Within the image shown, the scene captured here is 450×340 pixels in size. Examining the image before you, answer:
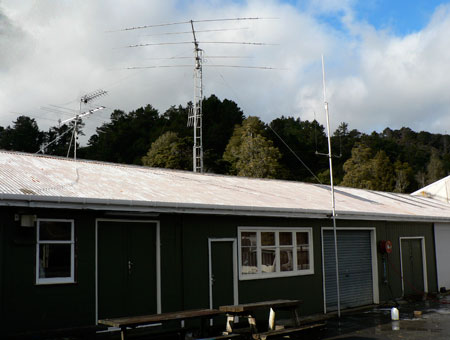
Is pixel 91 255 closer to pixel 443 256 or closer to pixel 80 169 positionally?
pixel 80 169

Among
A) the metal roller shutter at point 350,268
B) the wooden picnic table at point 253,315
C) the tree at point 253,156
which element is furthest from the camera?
the tree at point 253,156

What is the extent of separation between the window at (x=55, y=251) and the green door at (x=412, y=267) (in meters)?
12.1

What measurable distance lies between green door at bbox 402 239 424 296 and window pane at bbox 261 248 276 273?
6.56 metres

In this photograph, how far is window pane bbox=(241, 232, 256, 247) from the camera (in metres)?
12.7

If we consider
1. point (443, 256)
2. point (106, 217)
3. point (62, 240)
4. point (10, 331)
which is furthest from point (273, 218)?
point (443, 256)

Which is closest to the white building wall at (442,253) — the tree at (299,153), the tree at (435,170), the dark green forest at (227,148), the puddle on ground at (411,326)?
the puddle on ground at (411,326)

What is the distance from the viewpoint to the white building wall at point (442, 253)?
1964 centimetres

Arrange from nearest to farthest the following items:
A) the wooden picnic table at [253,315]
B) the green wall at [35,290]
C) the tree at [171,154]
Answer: the green wall at [35,290] < the wooden picnic table at [253,315] < the tree at [171,154]

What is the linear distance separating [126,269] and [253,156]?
135ft

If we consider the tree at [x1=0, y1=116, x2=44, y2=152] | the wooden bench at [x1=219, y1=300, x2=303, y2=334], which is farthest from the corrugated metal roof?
the tree at [x1=0, y1=116, x2=44, y2=152]

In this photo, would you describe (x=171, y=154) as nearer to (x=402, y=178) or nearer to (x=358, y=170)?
(x=358, y=170)

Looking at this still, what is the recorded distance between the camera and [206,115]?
2598 inches

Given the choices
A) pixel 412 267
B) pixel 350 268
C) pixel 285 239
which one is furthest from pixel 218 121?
pixel 285 239

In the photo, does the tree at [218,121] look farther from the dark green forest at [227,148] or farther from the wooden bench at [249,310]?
the wooden bench at [249,310]
